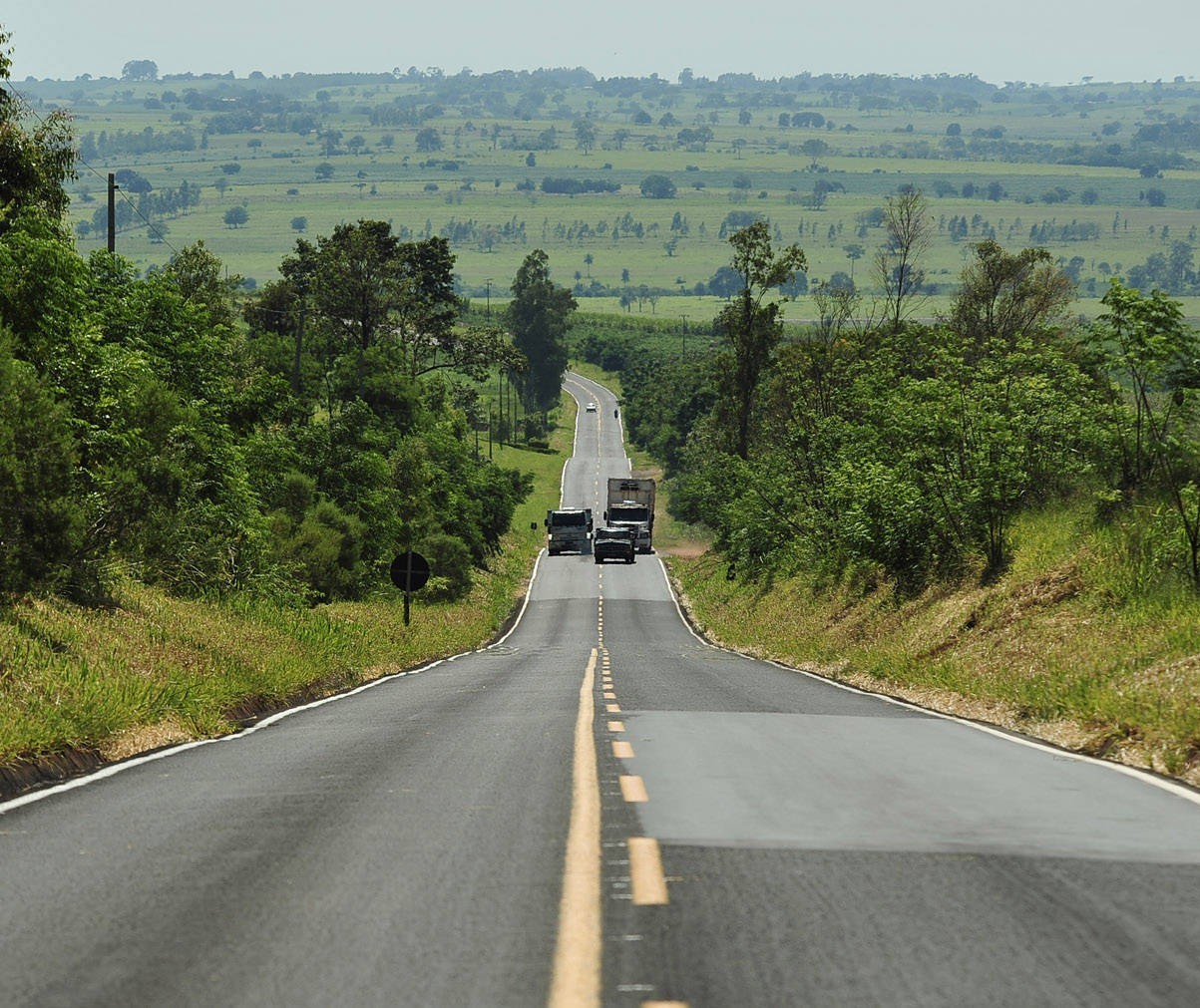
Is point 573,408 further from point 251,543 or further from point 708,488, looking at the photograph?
point 251,543

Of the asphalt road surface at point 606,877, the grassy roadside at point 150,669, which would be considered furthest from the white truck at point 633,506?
the asphalt road surface at point 606,877

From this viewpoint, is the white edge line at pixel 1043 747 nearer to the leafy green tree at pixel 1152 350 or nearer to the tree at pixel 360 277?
the leafy green tree at pixel 1152 350

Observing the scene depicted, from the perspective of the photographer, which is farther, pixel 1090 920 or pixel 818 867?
pixel 818 867

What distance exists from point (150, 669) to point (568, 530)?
78.7m

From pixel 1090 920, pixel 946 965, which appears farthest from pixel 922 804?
pixel 946 965

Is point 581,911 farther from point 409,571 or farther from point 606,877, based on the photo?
point 409,571

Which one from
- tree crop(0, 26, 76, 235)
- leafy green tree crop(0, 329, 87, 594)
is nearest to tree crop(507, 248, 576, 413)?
tree crop(0, 26, 76, 235)

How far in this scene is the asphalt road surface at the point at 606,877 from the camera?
515 cm

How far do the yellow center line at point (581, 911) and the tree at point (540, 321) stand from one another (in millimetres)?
166470

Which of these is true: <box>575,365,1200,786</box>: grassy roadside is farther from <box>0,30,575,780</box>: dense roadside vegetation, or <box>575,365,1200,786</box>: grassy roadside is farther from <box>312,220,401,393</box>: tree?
<box>312,220,401,393</box>: tree

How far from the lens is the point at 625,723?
15.0 metres

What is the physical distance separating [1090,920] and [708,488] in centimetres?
6688

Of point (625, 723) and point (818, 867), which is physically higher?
point (818, 867)

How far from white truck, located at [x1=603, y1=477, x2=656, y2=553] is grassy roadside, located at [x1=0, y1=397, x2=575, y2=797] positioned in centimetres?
5854
